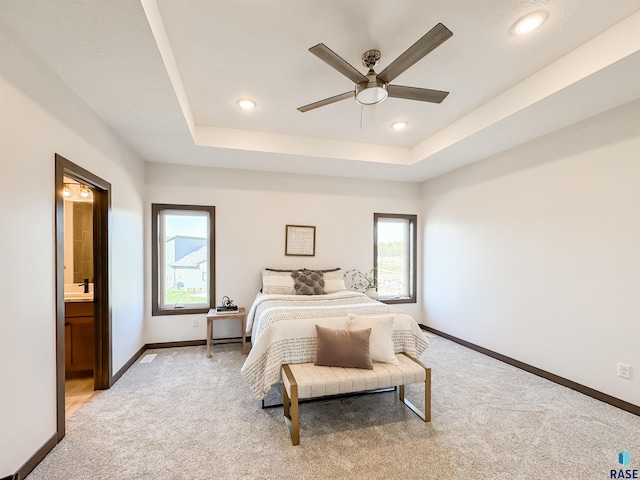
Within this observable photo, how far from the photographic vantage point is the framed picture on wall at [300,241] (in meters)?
4.64

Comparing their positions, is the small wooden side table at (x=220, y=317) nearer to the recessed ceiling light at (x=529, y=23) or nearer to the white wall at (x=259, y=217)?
the white wall at (x=259, y=217)

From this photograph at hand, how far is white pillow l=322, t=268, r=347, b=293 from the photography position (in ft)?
14.3

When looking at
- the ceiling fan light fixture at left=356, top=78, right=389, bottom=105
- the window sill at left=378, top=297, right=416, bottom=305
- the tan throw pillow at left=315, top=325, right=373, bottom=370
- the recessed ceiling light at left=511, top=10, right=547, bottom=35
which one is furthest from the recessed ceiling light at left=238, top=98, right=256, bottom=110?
the window sill at left=378, top=297, right=416, bottom=305

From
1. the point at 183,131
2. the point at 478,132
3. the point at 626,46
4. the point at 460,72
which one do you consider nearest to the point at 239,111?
the point at 183,131

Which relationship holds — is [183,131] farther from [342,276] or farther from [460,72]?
[342,276]

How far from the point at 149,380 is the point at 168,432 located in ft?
3.59

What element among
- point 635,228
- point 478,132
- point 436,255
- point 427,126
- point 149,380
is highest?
point 427,126

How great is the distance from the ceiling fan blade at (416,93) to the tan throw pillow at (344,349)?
6.32ft

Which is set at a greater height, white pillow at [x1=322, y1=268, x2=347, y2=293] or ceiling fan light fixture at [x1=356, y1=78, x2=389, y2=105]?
ceiling fan light fixture at [x1=356, y1=78, x2=389, y2=105]

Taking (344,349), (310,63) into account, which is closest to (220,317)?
(344,349)

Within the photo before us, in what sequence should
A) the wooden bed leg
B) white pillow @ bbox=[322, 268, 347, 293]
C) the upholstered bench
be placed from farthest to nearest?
1. white pillow @ bbox=[322, 268, 347, 293]
2. the wooden bed leg
3. the upholstered bench

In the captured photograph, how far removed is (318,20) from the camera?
74.3 inches

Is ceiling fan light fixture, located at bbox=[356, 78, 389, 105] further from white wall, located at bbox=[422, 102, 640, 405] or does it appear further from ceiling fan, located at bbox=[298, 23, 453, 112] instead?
white wall, located at bbox=[422, 102, 640, 405]

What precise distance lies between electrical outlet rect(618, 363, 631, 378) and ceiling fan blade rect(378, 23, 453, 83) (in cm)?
310
